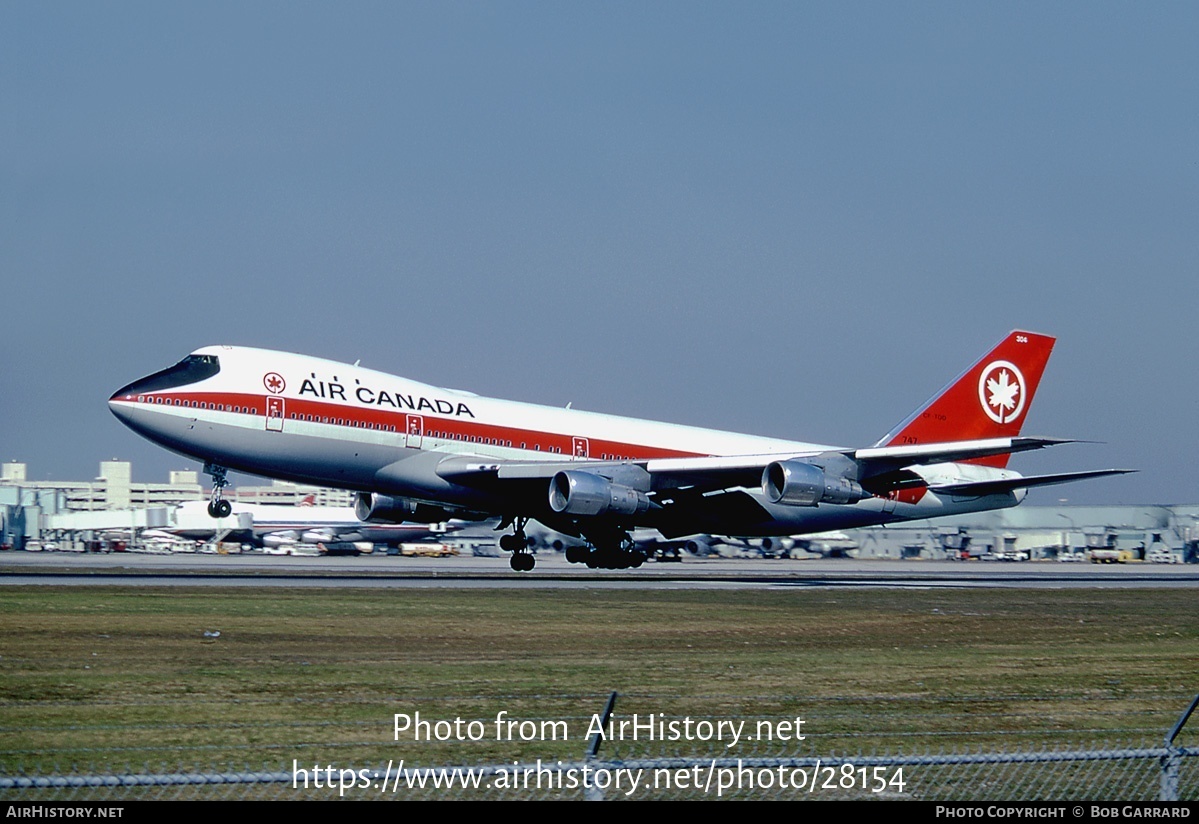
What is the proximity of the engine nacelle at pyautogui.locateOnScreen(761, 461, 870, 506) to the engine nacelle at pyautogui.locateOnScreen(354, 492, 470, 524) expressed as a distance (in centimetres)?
1174

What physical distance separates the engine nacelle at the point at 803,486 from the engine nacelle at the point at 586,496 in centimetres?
469

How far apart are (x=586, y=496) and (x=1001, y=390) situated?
1973cm

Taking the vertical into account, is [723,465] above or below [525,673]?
above

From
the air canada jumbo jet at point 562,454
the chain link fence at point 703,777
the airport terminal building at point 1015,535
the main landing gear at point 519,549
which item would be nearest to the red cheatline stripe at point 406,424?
the air canada jumbo jet at point 562,454

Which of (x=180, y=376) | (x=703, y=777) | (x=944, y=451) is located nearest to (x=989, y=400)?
(x=944, y=451)

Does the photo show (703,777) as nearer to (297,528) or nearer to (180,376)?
(180,376)

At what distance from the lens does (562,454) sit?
161ft

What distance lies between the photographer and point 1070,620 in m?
32.9

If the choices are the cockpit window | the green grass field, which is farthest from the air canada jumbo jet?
the green grass field

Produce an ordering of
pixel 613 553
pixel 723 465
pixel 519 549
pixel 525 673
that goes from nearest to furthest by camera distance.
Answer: pixel 525 673 < pixel 723 465 < pixel 613 553 < pixel 519 549

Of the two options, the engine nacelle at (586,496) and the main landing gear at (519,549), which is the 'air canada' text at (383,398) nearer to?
the engine nacelle at (586,496)

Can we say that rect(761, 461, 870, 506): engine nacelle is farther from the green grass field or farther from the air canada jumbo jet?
the green grass field

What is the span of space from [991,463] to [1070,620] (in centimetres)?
2306

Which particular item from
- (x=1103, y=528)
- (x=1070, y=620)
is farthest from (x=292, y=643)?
(x=1103, y=528)
